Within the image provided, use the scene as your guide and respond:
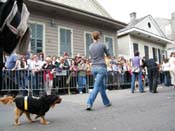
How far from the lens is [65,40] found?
648 inches

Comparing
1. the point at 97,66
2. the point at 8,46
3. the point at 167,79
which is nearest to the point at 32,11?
the point at 97,66

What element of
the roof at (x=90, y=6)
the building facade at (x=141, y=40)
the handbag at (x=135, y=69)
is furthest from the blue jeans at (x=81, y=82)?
the building facade at (x=141, y=40)

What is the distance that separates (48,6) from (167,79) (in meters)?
9.35

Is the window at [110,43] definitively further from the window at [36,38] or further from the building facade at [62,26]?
the window at [36,38]

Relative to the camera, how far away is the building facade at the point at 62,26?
48.4 feet

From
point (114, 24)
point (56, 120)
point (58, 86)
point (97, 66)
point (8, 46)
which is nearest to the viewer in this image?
point (8, 46)

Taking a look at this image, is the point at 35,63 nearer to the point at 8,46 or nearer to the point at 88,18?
the point at 88,18

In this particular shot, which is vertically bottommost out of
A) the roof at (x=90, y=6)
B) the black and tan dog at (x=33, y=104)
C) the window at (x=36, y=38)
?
the black and tan dog at (x=33, y=104)

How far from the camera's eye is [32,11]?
47.9ft

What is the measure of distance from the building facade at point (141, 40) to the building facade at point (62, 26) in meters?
4.96

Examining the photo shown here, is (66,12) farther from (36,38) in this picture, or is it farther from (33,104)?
(33,104)

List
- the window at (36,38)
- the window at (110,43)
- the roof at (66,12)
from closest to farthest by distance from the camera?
the roof at (66,12) < the window at (36,38) < the window at (110,43)

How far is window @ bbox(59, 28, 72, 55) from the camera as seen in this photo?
16.2 meters

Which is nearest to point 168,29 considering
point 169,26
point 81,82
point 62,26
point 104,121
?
point 169,26
